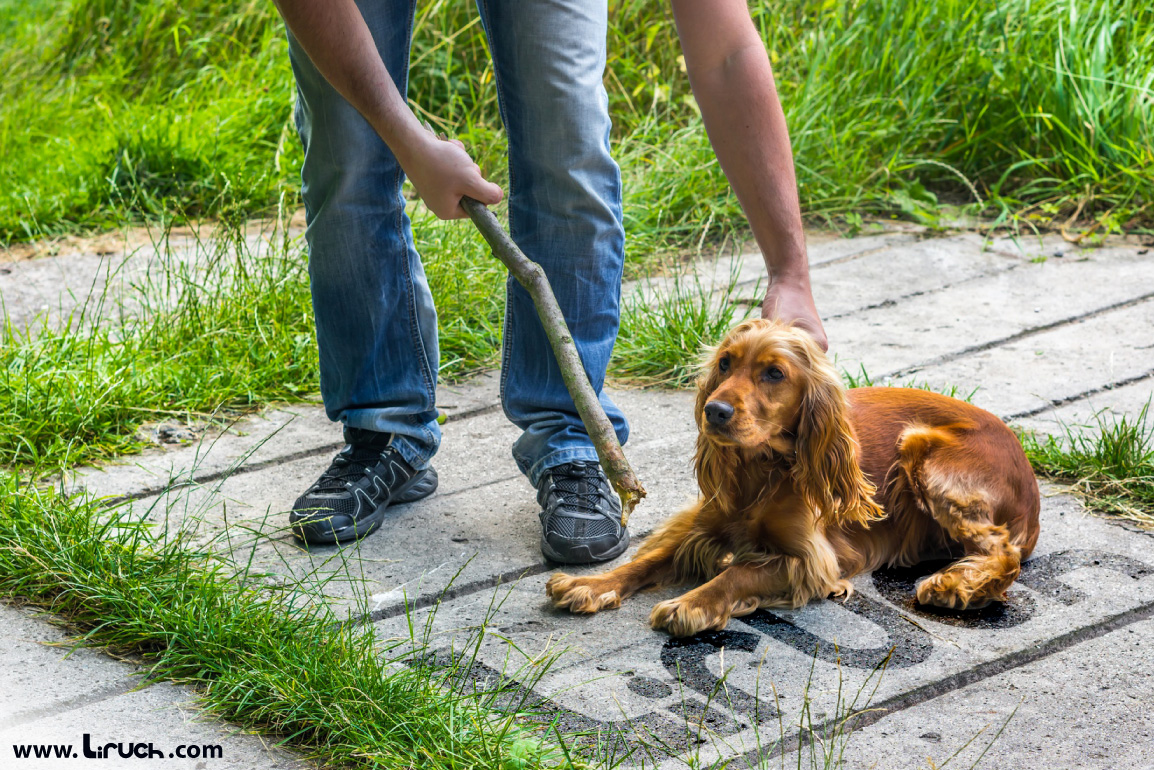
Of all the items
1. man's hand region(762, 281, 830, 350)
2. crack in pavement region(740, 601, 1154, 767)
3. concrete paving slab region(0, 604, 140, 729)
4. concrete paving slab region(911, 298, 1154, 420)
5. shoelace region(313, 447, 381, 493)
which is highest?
man's hand region(762, 281, 830, 350)

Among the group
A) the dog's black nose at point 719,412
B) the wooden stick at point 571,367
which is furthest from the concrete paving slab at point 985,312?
the wooden stick at point 571,367

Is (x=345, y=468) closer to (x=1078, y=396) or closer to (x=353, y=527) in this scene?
(x=353, y=527)

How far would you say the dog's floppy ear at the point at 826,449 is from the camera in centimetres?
244

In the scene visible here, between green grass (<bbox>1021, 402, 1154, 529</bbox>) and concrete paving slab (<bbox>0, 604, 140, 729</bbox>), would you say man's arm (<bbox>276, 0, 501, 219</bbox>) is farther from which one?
green grass (<bbox>1021, 402, 1154, 529</bbox>)

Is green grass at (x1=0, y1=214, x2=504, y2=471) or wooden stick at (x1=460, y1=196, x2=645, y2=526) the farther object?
green grass at (x1=0, y1=214, x2=504, y2=471)

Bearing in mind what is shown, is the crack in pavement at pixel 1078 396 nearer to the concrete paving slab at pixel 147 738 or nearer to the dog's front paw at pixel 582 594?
the dog's front paw at pixel 582 594

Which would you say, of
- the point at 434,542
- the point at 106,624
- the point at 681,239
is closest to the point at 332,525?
the point at 434,542

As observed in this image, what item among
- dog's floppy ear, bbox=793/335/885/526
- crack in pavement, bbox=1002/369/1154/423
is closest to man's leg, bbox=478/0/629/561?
dog's floppy ear, bbox=793/335/885/526

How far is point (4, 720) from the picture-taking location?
208 centimetres

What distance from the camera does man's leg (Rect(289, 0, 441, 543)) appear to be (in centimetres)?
277

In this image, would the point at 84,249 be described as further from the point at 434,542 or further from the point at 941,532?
the point at 941,532

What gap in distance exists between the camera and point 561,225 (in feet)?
9.04

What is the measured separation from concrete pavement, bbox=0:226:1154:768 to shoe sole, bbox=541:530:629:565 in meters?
0.05

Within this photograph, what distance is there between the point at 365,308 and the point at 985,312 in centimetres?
235
